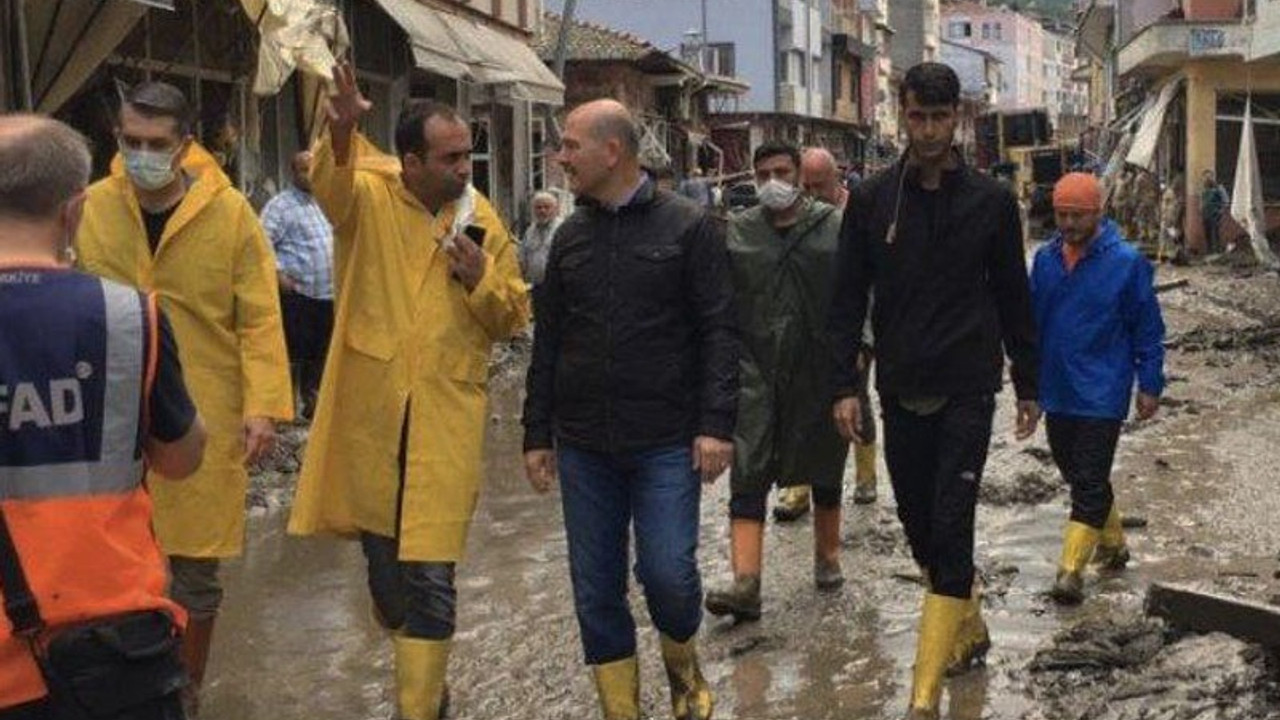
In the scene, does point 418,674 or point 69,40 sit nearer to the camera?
point 418,674

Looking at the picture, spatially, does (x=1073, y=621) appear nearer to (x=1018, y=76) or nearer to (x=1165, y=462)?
(x=1165, y=462)

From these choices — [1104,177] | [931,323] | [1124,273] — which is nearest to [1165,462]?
[1124,273]

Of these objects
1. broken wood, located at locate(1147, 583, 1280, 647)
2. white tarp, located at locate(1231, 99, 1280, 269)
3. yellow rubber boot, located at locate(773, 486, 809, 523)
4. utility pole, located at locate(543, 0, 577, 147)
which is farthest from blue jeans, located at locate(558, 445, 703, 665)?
white tarp, located at locate(1231, 99, 1280, 269)

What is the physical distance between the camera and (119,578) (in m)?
2.82

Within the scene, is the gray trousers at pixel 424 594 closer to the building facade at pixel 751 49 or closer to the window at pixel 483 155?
the window at pixel 483 155

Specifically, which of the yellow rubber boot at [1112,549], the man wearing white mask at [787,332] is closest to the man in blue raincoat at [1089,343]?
the yellow rubber boot at [1112,549]

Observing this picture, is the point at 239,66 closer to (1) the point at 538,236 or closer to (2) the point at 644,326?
(1) the point at 538,236

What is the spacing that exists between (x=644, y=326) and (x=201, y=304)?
4.36ft

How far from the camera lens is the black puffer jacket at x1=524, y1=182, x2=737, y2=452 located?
188 inches

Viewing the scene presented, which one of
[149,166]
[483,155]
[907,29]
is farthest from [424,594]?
[907,29]

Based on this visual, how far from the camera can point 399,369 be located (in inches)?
191

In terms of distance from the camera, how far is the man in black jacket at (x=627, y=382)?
188 inches

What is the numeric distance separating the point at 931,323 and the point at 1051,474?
4.89m

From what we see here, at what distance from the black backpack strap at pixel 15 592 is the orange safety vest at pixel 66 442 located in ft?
0.03
